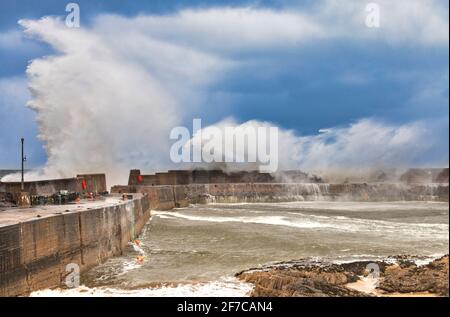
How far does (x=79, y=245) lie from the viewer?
11.9m

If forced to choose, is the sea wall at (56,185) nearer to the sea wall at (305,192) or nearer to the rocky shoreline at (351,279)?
the rocky shoreline at (351,279)

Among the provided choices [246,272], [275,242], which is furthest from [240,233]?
[246,272]

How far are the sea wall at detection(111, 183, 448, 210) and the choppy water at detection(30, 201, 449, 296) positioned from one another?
1805 cm

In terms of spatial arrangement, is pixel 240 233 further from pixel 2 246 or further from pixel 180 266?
pixel 2 246

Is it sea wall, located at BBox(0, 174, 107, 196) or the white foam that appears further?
sea wall, located at BBox(0, 174, 107, 196)

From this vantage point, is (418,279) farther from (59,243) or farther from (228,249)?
(59,243)

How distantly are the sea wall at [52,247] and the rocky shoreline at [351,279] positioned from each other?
154 inches

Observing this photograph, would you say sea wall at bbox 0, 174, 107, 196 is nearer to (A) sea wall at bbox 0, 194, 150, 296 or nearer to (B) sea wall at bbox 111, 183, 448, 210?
(A) sea wall at bbox 0, 194, 150, 296

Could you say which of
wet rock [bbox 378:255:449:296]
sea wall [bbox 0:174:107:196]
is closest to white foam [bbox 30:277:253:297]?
wet rock [bbox 378:255:449:296]

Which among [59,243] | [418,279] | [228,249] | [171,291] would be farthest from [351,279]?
[59,243]

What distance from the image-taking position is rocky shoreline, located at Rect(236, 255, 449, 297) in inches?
359

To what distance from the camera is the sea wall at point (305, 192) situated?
42906 millimetres

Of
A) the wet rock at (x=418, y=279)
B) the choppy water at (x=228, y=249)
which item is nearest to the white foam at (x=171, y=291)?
the choppy water at (x=228, y=249)
